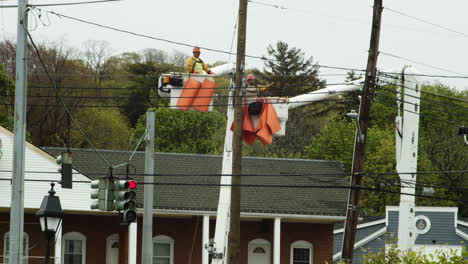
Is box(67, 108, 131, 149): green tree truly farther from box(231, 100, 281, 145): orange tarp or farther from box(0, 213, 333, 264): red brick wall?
box(231, 100, 281, 145): orange tarp

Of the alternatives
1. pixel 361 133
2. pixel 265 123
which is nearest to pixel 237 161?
pixel 265 123

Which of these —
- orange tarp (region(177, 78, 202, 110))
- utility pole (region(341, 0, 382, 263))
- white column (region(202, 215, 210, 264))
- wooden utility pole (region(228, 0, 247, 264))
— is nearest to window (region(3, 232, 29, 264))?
white column (region(202, 215, 210, 264))

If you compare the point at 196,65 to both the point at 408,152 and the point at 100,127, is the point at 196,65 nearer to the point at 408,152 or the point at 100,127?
the point at 408,152

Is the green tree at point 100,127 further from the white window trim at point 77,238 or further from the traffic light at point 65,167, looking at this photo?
the traffic light at point 65,167

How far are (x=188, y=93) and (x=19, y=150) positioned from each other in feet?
21.7

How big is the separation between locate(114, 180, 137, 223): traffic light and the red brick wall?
1404cm

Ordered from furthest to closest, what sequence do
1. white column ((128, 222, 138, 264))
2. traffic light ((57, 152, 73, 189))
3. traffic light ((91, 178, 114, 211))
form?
white column ((128, 222, 138, 264))
traffic light ((91, 178, 114, 211))
traffic light ((57, 152, 73, 189))

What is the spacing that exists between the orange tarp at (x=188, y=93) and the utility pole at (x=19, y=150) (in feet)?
19.9

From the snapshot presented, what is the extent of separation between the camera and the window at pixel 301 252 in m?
41.0

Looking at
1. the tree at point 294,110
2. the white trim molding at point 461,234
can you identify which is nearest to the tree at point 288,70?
the tree at point 294,110

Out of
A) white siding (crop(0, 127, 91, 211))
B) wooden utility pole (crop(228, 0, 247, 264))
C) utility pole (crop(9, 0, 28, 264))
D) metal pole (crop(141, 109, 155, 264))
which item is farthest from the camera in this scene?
white siding (crop(0, 127, 91, 211))

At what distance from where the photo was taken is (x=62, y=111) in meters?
76.4

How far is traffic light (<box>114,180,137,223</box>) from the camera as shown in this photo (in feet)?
81.5

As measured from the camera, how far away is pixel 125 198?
24.9 metres
